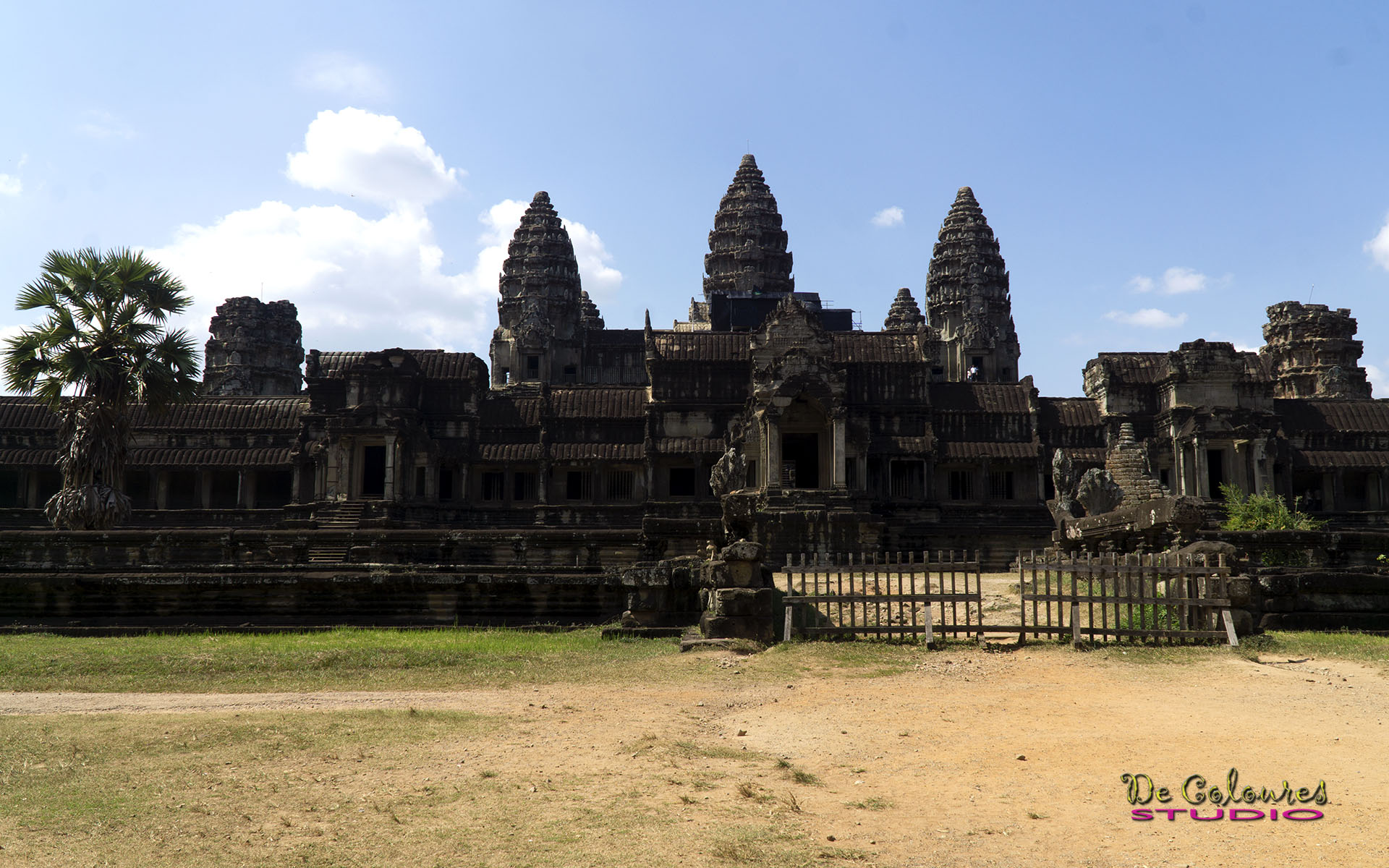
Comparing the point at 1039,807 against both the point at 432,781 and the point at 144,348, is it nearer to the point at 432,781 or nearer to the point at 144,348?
the point at 432,781

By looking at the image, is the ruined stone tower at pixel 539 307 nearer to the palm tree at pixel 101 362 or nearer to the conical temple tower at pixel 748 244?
the conical temple tower at pixel 748 244

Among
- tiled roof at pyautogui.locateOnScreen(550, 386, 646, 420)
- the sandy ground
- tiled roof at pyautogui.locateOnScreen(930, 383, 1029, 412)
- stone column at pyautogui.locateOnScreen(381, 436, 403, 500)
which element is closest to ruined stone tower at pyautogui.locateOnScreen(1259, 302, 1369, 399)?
tiled roof at pyautogui.locateOnScreen(930, 383, 1029, 412)

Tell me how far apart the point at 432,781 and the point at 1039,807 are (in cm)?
365

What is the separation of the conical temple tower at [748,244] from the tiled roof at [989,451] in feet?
79.7

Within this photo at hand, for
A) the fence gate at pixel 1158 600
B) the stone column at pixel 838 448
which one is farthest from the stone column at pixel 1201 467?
the fence gate at pixel 1158 600

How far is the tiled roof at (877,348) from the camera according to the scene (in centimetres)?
3572

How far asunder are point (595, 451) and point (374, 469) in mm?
8077

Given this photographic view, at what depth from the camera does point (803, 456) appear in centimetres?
3484

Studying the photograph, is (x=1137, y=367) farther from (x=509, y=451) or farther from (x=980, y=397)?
(x=509, y=451)

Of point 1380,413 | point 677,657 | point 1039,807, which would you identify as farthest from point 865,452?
point 1039,807

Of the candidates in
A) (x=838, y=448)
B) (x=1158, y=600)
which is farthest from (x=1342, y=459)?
(x=1158, y=600)

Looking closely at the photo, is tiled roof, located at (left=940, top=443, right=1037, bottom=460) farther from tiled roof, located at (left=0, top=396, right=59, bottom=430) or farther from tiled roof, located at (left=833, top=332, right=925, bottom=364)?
tiled roof, located at (left=0, top=396, right=59, bottom=430)

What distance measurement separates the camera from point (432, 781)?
6.11m

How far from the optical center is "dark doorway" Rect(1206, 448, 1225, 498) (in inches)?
1355
